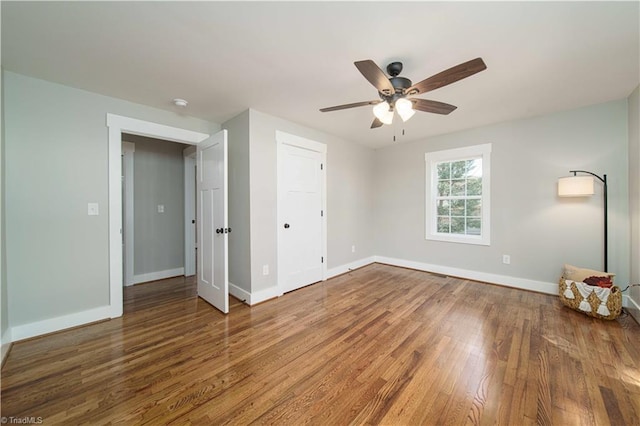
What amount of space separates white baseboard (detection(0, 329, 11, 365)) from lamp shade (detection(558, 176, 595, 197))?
5.66 m

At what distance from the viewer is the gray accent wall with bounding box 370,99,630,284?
287 centimetres

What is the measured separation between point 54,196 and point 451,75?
3.62 m

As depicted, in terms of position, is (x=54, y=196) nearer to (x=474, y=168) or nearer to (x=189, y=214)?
(x=189, y=214)

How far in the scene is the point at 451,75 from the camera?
1.68 metres

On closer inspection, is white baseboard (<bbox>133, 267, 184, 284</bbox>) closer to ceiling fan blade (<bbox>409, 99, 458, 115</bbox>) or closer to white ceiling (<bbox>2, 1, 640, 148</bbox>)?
white ceiling (<bbox>2, 1, 640, 148</bbox>)

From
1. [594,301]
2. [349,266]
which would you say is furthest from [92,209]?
[594,301]

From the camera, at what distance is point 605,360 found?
1.88m

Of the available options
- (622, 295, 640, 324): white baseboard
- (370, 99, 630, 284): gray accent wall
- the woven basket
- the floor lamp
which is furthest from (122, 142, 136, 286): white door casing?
(622, 295, 640, 324): white baseboard

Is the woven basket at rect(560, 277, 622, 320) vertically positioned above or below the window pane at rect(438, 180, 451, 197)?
below

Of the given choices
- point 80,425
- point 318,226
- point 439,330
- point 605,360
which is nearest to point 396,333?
point 439,330

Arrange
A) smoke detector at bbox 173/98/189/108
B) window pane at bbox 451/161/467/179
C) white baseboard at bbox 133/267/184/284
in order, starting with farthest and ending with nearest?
window pane at bbox 451/161/467/179 → white baseboard at bbox 133/267/184/284 → smoke detector at bbox 173/98/189/108

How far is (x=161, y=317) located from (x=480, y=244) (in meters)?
4.46

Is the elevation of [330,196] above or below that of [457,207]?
above

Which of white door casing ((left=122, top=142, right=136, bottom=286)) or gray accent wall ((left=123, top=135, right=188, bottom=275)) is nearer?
white door casing ((left=122, top=142, right=136, bottom=286))
